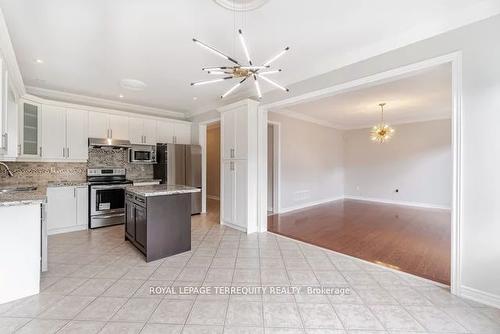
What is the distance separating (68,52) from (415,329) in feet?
15.3

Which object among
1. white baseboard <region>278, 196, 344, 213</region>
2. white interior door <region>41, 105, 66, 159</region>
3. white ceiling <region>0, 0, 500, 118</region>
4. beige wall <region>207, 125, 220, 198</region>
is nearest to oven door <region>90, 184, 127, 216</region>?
white interior door <region>41, 105, 66, 159</region>

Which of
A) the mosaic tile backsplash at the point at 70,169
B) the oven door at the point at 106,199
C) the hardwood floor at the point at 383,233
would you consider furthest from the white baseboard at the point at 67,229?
the hardwood floor at the point at 383,233

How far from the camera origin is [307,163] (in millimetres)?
6742

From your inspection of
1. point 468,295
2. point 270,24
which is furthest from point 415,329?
point 270,24

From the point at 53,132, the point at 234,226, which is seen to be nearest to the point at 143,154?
the point at 53,132

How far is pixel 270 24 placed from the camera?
2381 millimetres

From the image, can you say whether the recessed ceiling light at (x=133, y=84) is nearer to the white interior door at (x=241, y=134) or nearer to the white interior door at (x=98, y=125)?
the white interior door at (x=98, y=125)

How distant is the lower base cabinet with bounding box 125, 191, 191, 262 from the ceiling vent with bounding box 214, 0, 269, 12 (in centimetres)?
228

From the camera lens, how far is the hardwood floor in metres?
2.97

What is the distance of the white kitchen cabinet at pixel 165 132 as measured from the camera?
18.0 feet

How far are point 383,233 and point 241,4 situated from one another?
13.8ft

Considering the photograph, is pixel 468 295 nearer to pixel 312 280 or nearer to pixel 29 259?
pixel 312 280

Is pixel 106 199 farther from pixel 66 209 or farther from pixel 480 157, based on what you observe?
pixel 480 157

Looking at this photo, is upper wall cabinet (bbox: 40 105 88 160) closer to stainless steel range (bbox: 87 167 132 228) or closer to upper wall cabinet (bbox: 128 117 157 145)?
stainless steel range (bbox: 87 167 132 228)
